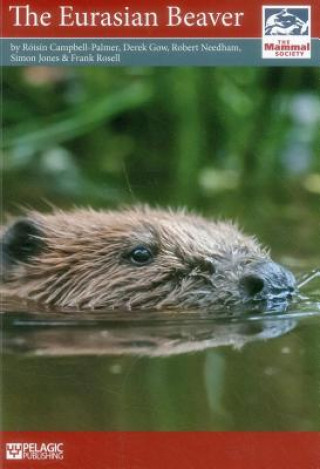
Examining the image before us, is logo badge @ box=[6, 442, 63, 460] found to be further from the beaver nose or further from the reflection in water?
the beaver nose

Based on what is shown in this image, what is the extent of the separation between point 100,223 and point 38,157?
0.26 metres

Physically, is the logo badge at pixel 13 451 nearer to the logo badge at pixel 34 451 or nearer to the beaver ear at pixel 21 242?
the logo badge at pixel 34 451

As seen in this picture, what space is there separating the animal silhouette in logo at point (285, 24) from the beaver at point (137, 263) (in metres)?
0.58

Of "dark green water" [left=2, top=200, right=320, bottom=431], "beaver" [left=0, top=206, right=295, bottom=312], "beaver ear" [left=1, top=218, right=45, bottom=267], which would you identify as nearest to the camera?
"dark green water" [left=2, top=200, right=320, bottom=431]

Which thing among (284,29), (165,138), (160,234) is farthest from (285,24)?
(160,234)

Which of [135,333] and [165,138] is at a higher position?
[165,138]

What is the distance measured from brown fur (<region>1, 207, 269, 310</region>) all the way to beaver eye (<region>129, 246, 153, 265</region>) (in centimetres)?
2

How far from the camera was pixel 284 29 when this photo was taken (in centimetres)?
332

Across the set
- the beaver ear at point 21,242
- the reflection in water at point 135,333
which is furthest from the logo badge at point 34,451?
the beaver ear at point 21,242

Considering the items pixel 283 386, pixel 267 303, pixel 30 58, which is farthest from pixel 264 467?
pixel 30 58

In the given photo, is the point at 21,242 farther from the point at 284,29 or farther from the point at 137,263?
the point at 284,29

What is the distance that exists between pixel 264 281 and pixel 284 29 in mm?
717

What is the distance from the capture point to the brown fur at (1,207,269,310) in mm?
3297

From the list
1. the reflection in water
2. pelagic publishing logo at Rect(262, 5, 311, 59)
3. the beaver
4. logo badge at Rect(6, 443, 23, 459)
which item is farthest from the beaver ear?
pelagic publishing logo at Rect(262, 5, 311, 59)
